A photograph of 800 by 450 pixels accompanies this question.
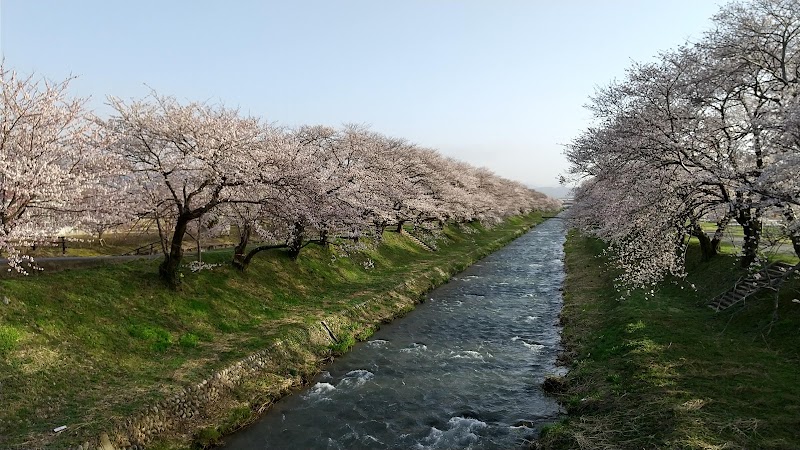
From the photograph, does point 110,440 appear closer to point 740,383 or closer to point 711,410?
point 711,410

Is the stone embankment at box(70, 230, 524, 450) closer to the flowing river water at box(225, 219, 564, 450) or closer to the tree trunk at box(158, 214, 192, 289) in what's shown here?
the flowing river water at box(225, 219, 564, 450)

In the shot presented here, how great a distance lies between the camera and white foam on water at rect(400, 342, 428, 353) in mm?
21609

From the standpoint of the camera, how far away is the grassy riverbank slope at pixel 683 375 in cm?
1142

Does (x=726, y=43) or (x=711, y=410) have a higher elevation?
(x=726, y=43)

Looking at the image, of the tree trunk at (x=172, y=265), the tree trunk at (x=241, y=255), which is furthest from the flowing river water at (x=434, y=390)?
the tree trunk at (x=241, y=255)

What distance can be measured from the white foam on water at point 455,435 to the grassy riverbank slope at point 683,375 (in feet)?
7.27

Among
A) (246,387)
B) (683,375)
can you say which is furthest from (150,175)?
(683,375)

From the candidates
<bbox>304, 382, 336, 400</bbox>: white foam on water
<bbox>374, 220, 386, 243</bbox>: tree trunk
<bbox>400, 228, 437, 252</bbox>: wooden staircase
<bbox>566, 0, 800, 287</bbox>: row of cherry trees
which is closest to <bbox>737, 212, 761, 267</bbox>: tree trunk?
<bbox>566, 0, 800, 287</bbox>: row of cherry trees

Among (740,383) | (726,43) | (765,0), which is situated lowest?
(740,383)

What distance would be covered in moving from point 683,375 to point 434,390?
8.66 metres

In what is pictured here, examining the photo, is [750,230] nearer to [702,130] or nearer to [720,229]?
[720,229]

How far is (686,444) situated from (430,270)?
1141 inches

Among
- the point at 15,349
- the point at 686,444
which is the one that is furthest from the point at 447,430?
the point at 15,349

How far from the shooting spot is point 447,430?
14.3m
